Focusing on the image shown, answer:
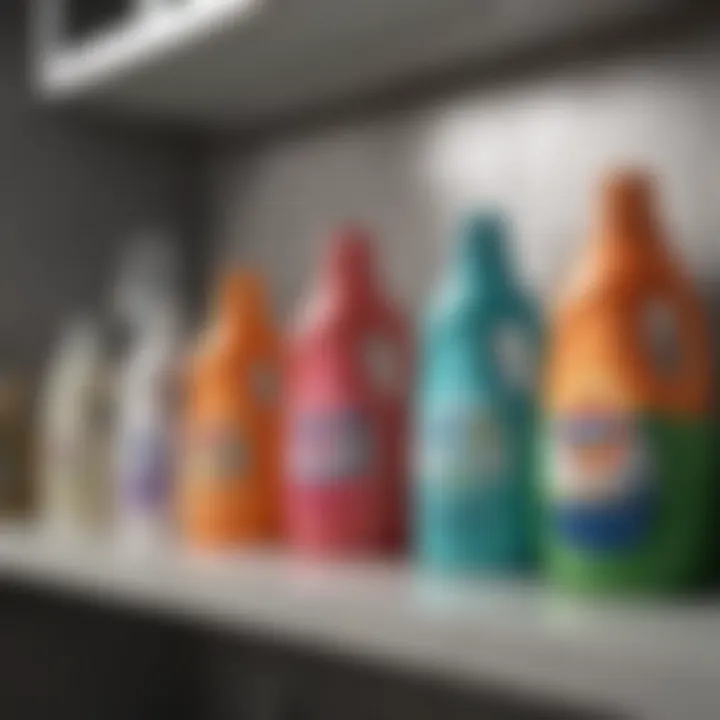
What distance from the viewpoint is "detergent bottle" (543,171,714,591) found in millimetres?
735

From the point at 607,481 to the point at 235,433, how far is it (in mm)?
399

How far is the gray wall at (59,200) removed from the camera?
140 centimetres

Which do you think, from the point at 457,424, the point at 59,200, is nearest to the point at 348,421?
the point at 457,424

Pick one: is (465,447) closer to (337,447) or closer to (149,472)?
(337,447)

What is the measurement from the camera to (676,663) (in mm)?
561

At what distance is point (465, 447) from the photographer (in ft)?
2.75

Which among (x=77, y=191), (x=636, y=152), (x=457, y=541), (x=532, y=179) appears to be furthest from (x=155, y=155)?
(x=457, y=541)

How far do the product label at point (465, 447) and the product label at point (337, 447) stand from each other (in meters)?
0.12

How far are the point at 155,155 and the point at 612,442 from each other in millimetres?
849

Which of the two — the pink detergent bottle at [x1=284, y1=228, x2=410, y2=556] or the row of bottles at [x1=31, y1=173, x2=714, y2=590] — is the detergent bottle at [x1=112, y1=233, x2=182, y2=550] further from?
the pink detergent bottle at [x1=284, y1=228, x2=410, y2=556]

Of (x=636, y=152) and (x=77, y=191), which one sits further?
(x=77, y=191)

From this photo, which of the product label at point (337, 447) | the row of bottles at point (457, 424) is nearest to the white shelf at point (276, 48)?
the row of bottles at point (457, 424)

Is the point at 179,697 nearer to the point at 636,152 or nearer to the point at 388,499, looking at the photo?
the point at 388,499

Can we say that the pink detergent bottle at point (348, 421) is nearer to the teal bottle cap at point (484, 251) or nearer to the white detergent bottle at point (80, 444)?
the teal bottle cap at point (484, 251)
